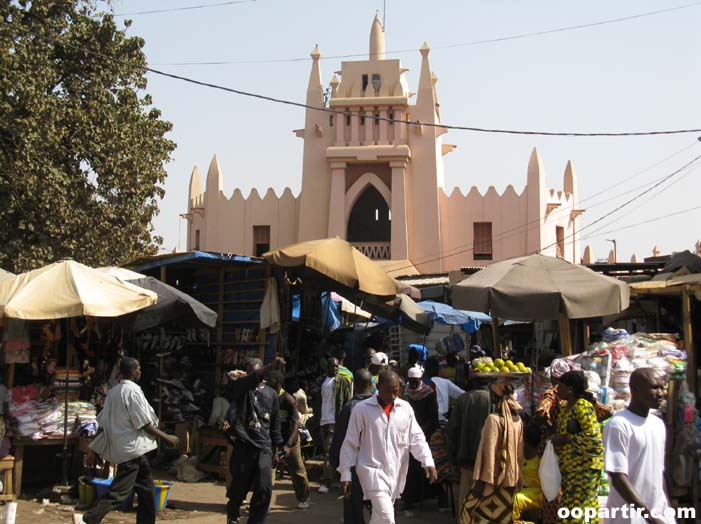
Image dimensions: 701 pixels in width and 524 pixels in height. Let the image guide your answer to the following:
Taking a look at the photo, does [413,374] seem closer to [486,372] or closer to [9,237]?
[486,372]

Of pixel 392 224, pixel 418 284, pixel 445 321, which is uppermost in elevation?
pixel 392 224

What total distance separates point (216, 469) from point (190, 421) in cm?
157

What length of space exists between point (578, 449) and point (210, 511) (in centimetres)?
428

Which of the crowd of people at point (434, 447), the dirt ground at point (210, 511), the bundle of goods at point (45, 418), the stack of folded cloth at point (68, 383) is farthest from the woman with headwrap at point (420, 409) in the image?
the stack of folded cloth at point (68, 383)

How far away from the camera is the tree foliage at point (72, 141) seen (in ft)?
50.6

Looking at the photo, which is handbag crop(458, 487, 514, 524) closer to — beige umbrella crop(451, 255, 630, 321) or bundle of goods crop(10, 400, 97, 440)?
beige umbrella crop(451, 255, 630, 321)

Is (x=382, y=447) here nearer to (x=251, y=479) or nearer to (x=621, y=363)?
(x=251, y=479)

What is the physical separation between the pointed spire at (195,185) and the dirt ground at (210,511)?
24.3 meters

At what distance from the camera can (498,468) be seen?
6582 mm

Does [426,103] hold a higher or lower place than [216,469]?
higher

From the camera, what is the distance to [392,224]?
96.9ft

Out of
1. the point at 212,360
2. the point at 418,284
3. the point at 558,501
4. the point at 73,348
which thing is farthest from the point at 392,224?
the point at 558,501

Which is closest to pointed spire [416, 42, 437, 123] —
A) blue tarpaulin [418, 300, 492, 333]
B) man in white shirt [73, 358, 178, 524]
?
blue tarpaulin [418, 300, 492, 333]

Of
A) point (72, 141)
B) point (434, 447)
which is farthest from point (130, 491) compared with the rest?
point (72, 141)
